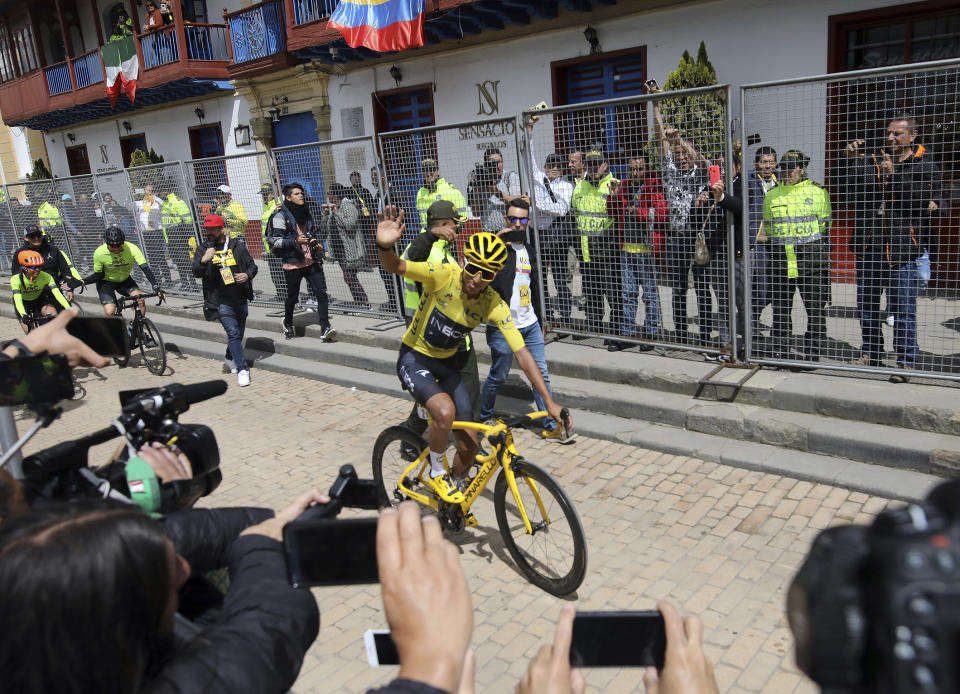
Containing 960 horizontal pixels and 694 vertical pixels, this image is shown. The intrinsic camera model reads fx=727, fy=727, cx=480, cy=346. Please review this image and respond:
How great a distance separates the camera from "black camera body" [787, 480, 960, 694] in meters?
0.61

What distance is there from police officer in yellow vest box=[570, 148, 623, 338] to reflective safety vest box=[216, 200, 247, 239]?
6.03 metres

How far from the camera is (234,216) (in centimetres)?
1115

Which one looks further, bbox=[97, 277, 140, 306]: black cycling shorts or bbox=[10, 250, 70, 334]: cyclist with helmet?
bbox=[97, 277, 140, 306]: black cycling shorts

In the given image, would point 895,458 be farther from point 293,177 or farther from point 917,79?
point 293,177

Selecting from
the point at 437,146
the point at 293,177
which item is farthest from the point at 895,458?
the point at 293,177

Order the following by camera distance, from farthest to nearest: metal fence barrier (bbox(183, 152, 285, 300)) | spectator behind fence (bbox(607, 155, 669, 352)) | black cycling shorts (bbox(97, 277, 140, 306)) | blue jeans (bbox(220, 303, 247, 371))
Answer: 1. metal fence barrier (bbox(183, 152, 285, 300))
2. black cycling shorts (bbox(97, 277, 140, 306))
3. blue jeans (bbox(220, 303, 247, 371))
4. spectator behind fence (bbox(607, 155, 669, 352))

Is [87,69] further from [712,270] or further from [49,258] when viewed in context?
[712,270]

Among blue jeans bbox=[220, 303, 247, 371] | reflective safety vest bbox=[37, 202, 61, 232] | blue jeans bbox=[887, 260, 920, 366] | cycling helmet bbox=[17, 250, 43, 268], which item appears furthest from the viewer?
reflective safety vest bbox=[37, 202, 61, 232]

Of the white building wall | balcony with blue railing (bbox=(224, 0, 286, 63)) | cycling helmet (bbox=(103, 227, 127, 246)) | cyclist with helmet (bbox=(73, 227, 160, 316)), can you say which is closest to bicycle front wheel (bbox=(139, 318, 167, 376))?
cyclist with helmet (bbox=(73, 227, 160, 316))

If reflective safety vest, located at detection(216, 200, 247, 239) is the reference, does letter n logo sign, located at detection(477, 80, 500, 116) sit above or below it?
above

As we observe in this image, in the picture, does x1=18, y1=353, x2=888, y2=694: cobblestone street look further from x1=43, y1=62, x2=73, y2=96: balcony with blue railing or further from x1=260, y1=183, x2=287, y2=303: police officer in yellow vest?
x1=43, y1=62, x2=73, y2=96: balcony with blue railing

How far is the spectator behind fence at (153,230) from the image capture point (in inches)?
489

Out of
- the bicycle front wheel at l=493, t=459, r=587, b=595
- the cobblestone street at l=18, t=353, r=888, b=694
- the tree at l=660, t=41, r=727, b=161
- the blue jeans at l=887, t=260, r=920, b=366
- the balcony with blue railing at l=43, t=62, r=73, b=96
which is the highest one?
the balcony with blue railing at l=43, t=62, r=73, b=96

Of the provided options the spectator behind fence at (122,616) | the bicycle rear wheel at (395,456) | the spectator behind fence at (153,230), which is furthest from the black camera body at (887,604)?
the spectator behind fence at (153,230)
